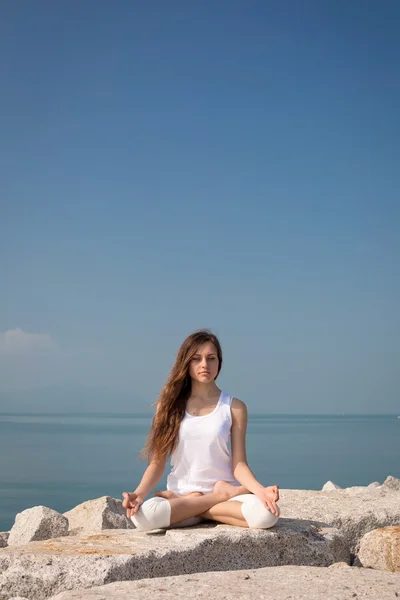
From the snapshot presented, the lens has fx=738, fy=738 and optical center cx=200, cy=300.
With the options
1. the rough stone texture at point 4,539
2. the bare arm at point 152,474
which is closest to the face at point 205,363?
the bare arm at point 152,474

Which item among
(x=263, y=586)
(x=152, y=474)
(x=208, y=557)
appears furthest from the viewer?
(x=152, y=474)

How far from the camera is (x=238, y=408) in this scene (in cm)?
505

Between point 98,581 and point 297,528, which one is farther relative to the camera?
point 297,528

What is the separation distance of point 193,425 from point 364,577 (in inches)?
63.7

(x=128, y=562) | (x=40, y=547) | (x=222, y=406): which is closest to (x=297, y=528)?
(x=222, y=406)

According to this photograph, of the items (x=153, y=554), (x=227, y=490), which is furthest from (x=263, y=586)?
(x=227, y=490)

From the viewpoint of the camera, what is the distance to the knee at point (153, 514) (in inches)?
177

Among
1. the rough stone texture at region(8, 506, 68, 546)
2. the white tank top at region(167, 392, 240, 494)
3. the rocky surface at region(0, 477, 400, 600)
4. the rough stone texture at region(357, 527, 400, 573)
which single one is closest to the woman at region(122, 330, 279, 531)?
the white tank top at region(167, 392, 240, 494)

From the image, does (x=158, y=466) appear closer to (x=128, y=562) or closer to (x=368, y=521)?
(x=128, y=562)

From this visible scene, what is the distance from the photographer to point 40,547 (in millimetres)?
4250

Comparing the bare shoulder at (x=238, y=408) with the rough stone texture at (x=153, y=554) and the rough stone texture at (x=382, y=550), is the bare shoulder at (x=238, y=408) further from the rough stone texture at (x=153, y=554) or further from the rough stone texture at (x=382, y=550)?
the rough stone texture at (x=382, y=550)

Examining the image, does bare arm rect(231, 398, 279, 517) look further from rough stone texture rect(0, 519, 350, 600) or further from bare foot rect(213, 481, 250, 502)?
rough stone texture rect(0, 519, 350, 600)

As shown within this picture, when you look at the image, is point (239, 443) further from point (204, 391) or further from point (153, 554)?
point (153, 554)

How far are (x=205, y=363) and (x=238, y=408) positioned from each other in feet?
1.27
